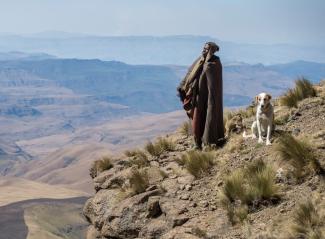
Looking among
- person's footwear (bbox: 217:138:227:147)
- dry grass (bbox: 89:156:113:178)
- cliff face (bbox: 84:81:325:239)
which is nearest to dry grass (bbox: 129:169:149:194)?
cliff face (bbox: 84:81:325:239)

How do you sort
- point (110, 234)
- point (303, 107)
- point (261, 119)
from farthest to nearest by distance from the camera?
point (303, 107) < point (261, 119) < point (110, 234)

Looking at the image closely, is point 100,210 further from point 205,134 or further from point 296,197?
point 296,197

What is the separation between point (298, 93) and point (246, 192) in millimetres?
8389

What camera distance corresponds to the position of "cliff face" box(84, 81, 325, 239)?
422 inches

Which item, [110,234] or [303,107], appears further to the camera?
[303,107]

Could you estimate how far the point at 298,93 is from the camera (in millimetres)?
18906

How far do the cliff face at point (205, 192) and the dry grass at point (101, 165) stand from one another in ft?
0.55

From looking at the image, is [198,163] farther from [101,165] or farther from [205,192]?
[101,165]

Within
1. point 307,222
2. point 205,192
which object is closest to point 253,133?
point 205,192

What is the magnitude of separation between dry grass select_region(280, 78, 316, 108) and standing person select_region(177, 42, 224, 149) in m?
3.42

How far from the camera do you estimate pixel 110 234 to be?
1415cm

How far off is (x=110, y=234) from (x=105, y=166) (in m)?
4.24

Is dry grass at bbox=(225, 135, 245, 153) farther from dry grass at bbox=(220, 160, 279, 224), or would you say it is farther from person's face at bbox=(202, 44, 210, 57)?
dry grass at bbox=(220, 160, 279, 224)

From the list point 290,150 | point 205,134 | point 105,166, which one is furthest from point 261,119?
point 105,166
